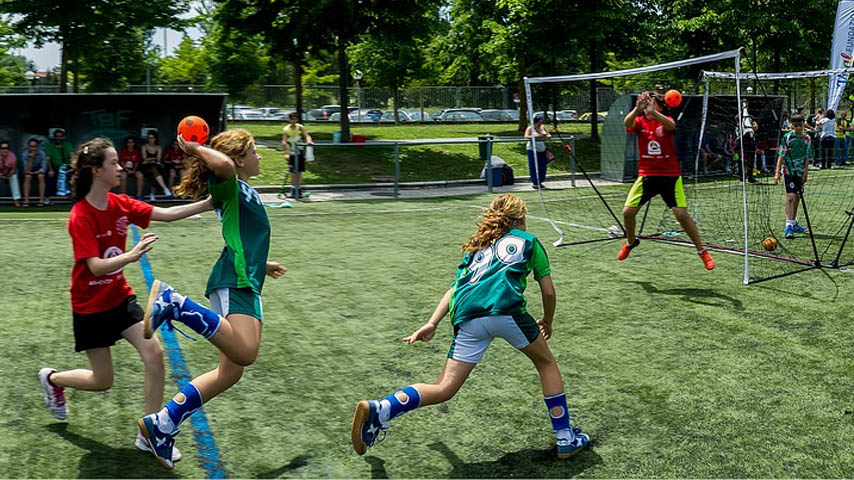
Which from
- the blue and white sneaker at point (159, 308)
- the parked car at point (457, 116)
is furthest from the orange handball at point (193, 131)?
the parked car at point (457, 116)

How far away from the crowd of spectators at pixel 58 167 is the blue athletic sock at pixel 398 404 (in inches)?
534

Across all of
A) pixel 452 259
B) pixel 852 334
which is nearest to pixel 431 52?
pixel 452 259

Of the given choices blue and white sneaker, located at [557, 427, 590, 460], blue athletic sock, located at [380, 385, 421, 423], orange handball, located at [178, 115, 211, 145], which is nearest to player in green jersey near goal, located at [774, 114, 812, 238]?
blue and white sneaker, located at [557, 427, 590, 460]

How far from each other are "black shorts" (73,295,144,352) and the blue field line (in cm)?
78

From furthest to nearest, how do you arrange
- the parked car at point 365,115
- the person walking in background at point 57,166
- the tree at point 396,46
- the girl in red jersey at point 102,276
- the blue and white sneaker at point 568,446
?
the parked car at point 365,115, the tree at point 396,46, the person walking in background at point 57,166, the blue and white sneaker at point 568,446, the girl in red jersey at point 102,276

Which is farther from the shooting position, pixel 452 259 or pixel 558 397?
pixel 452 259

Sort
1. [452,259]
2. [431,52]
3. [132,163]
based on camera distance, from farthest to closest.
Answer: [431,52]
[132,163]
[452,259]

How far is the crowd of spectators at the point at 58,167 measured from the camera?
16609 mm

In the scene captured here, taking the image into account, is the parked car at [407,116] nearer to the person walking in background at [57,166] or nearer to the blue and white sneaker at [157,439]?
the person walking in background at [57,166]

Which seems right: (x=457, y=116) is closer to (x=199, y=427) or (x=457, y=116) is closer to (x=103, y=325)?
(x=199, y=427)

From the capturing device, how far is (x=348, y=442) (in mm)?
4785

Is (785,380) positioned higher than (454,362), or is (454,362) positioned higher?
(454,362)

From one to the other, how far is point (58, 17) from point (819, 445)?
64.9 feet

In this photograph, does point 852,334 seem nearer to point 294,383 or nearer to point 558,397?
point 558,397
